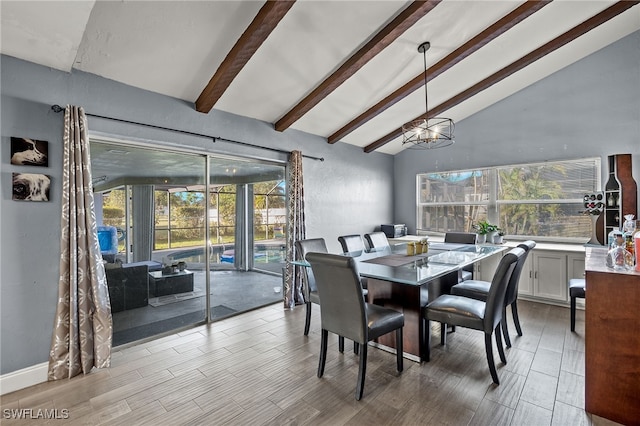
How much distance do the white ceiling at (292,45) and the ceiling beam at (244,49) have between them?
72mm

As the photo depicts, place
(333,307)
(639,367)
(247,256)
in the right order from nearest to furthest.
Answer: (639,367) < (333,307) < (247,256)

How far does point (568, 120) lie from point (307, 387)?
4976mm

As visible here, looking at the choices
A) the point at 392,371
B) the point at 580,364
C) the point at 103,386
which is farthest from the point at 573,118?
the point at 103,386

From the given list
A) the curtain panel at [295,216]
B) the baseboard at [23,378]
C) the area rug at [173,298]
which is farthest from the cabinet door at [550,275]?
the baseboard at [23,378]

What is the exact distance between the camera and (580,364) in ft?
8.21

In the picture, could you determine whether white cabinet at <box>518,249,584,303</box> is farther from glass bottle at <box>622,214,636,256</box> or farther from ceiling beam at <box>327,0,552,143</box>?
ceiling beam at <box>327,0,552,143</box>

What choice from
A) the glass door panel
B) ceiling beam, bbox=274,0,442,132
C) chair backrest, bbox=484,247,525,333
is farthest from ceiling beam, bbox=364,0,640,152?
the glass door panel

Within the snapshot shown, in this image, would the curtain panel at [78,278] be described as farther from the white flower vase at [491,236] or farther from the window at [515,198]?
the window at [515,198]

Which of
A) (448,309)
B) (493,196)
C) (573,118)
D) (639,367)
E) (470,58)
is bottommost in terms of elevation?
(639,367)

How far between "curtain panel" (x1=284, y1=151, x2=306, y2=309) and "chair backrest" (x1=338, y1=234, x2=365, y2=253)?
2.66 feet

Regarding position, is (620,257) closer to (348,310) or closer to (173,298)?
(348,310)

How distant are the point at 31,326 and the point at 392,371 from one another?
2904mm

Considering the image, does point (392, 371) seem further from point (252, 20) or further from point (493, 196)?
point (493, 196)

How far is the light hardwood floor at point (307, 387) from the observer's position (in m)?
1.93
